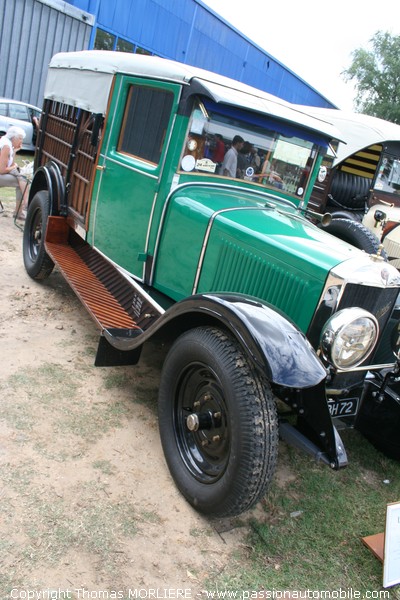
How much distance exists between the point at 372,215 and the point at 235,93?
4775 millimetres

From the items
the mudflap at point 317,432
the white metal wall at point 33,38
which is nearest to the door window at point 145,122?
the mudflap at point 317,432

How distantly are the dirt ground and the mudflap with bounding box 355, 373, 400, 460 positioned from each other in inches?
37.6

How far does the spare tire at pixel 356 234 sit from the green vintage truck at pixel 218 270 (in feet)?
4.61

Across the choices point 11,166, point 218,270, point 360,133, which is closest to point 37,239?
point 11,166

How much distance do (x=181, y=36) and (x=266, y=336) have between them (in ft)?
61.2

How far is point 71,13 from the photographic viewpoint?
14.4 metres

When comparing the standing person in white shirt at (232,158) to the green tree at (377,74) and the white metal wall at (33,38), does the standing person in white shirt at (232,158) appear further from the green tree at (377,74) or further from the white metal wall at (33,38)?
the green tree at (377,74)

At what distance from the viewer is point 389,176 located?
7.62 metres

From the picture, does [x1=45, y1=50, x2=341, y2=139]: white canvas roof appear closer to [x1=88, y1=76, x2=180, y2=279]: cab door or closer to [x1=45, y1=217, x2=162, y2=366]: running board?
[x1=88, y1=76, x2=180, y2=279]: cab door

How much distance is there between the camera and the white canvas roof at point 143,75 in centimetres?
306

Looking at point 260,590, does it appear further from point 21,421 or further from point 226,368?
point 21,421

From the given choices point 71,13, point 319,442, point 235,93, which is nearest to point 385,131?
point 235,93

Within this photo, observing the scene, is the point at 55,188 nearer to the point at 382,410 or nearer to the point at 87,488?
the point at 87,488

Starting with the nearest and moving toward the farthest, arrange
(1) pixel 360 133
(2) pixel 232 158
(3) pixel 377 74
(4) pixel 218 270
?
(4) pixel 218 270
(2) pixel 232 158
(1) pixel 360 133
(3) pixel 377 74
